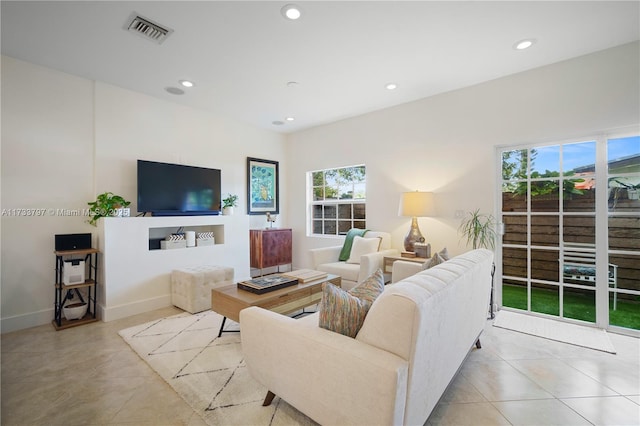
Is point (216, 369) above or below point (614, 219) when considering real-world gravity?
below

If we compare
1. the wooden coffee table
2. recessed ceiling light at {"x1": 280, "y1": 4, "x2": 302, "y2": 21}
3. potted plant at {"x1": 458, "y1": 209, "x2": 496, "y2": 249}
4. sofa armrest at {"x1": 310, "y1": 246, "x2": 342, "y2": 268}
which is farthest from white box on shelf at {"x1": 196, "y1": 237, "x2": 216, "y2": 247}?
potted plant at {"x1": 458, "y1": 209, "x2": 496, "y2": 249}

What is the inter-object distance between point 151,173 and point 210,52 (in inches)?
69.7

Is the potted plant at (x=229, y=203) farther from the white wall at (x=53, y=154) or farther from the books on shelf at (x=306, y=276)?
the books on shelf at (x=306, y=276)

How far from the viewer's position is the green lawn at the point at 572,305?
110 inches

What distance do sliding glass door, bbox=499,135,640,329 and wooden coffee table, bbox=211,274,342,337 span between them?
2458mm

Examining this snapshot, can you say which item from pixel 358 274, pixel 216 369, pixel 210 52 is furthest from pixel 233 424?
pixel 210 52

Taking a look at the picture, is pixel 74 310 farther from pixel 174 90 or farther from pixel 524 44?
pixel 524 44

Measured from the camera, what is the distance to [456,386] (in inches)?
76.4

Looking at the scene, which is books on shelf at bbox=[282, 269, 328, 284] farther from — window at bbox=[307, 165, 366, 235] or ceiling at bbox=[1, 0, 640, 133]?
ceiling at bbox=[1, 0, 640, 133]

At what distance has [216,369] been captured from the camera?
2.14m

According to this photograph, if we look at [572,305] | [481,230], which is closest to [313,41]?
[481,230]

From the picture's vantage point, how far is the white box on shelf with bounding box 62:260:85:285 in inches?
116

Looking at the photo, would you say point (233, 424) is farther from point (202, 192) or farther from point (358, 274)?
point (202, 192)

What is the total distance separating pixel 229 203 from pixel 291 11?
3061 millimetres
